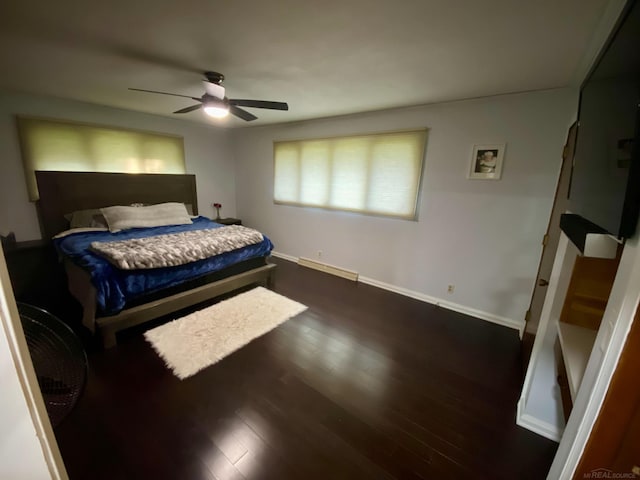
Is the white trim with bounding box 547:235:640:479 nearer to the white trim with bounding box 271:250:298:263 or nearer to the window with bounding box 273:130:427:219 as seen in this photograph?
the window with bounding box 273:130:427:219

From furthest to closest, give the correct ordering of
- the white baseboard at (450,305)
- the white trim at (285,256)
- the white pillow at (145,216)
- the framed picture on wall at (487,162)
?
the white trim at (285,256) → the white pillow at (145,216) → the white baseboard at (450,305) → the framed picture on wall at (487,162)

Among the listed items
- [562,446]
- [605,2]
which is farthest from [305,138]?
[562,446]

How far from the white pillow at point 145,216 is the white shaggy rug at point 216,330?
1676mm

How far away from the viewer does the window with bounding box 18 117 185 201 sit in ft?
10.1

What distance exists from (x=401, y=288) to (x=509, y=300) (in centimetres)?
118

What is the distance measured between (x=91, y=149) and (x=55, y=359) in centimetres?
371

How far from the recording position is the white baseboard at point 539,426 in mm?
1534

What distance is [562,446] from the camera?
90 centimetres

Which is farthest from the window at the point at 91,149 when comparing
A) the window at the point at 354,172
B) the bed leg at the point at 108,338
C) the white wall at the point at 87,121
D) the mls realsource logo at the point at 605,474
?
the mls realsource logo at the point at 605,474

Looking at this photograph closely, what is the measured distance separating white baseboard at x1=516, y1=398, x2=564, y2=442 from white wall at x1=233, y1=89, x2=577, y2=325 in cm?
138

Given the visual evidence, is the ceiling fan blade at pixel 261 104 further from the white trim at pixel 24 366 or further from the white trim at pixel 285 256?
the white trim at pixel 285 256

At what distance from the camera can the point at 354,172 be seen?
3.63 metres

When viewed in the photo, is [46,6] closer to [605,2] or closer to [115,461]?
[115,461]

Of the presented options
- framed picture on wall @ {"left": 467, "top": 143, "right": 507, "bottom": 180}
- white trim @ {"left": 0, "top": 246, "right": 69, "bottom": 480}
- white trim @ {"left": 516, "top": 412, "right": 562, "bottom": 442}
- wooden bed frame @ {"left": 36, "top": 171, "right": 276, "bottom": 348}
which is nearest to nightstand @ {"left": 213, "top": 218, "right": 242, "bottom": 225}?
wooden bed frame @ {"left": 36, "top": 171, "right": 276, "bottom": 348}
